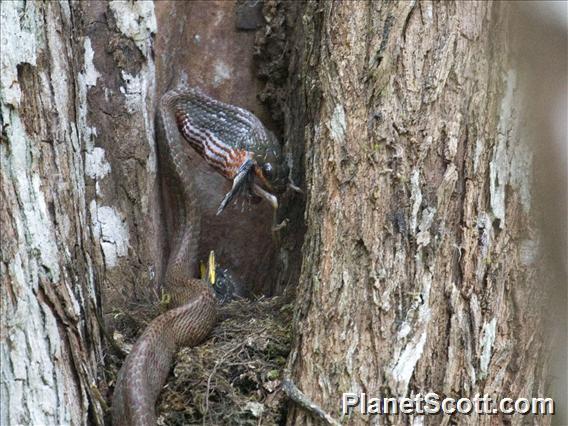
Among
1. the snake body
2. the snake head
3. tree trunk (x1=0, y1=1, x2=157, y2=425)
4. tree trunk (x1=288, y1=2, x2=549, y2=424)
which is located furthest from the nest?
the snake head

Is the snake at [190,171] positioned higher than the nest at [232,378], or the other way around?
the snake at [190,171]

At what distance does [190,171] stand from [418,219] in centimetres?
175

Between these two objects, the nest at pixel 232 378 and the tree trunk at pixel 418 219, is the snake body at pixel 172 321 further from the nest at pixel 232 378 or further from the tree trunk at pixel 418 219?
the tree trunk at pixel 418 219

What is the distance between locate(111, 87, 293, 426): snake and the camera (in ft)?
13.3

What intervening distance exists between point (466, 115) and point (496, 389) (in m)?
1.19

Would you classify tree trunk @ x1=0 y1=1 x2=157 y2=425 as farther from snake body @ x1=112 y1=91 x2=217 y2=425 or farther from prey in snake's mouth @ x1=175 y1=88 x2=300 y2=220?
prey in snake's mouth @ x1=175 y1=88 x2=300 y2=220

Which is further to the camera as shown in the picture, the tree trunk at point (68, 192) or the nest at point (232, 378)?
the nest at point (232, 378)

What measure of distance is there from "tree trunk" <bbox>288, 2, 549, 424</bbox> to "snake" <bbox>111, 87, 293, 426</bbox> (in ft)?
2.33

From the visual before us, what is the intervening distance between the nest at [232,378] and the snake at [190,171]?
6.5 inches

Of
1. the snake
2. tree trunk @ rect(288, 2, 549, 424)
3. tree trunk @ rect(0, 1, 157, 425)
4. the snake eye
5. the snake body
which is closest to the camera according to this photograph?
tree trunk @ rect(0, 1, 157, 425)

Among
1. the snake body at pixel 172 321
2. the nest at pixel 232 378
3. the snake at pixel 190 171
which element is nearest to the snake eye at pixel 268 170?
the snake at pixel 190 171

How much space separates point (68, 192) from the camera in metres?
3.40

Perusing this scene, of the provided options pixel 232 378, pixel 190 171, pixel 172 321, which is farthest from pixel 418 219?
pixel 190 171

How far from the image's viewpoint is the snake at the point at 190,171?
405 centimetres
